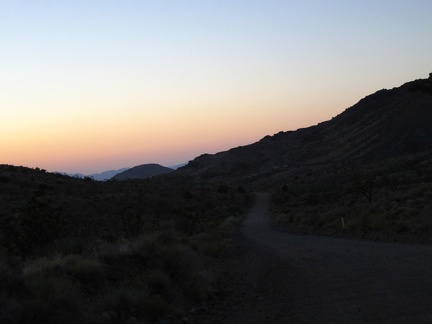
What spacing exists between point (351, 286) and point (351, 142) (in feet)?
372

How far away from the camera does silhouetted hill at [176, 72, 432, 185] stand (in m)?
102

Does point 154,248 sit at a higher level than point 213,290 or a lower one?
higher

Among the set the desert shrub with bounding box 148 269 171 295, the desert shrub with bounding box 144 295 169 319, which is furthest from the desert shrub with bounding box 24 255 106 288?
the desert shrub with bounding box 144 295 169 319

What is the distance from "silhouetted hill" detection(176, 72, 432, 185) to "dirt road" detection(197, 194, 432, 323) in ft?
238

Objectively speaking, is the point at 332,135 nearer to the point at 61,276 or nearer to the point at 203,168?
the point at 203,168

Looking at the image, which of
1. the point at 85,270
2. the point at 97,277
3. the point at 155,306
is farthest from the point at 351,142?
the point at 155,306

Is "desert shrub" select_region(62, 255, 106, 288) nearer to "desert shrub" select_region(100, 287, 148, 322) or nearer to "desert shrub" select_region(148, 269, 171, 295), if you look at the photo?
"desert shrub" select_region(100, 287, 148, 322)

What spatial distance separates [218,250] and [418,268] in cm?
988

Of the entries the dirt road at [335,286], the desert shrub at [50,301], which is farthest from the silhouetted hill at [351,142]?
the desert shrub at [50,301]

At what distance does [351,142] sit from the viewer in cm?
12012

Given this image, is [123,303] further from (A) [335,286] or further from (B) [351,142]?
(B) [351,142]

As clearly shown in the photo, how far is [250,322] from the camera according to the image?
31.5 feet

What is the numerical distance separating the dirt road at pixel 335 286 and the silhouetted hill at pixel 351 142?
238ft

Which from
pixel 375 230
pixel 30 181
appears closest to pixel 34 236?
pixel 375 230
